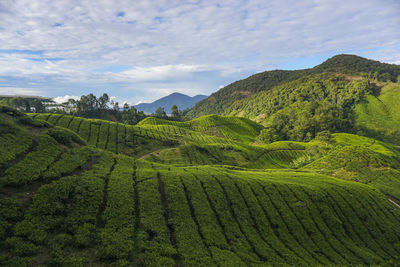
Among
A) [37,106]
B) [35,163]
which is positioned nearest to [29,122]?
[35,163]

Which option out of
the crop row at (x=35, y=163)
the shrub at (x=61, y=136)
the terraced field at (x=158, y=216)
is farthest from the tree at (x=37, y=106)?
the crop row at (x=35, y=163)

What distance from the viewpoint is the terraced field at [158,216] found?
1416 cm

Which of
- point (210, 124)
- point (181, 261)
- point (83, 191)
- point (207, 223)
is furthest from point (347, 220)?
point (210, 124)

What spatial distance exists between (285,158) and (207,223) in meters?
92.6

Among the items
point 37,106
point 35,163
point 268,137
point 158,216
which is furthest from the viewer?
point 37,106

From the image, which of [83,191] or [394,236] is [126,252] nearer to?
[83,191]

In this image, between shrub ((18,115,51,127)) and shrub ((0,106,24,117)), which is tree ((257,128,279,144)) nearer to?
shrub ((18,115,51,127))

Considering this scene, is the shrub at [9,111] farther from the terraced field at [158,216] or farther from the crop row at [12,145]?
the crop row at [12,145]

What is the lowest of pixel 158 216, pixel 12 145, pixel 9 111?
pixel 158 216

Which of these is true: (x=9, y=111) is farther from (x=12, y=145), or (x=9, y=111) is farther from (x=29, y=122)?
(x=12, y=145)

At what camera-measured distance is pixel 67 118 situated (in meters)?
69.3

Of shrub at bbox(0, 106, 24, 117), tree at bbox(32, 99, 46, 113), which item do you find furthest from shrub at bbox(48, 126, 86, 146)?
tree at bbox(32, 99, 46, 113)

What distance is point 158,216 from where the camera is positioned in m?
18.8

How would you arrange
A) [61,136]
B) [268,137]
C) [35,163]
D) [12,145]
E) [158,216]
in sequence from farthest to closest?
1. [268,137]
2. [61,136]
3. [12,145]
4. [35,163]
5. [158,216]
